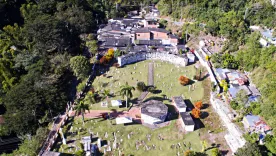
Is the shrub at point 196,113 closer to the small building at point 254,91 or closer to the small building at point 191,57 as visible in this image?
the small building at point 254,91

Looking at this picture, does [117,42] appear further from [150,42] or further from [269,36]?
[269,36]

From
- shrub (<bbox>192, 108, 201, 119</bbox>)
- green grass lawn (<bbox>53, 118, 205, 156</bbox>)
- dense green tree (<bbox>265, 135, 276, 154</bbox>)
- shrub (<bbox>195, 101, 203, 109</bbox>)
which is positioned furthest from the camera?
shrub (<bbox>195, 101, 203, 109</bbox>)

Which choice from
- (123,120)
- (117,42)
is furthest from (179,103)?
(117,42)

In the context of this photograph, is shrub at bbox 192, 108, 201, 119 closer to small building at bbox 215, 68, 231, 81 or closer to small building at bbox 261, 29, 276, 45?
small building at bbox 215, 68, 231, 81

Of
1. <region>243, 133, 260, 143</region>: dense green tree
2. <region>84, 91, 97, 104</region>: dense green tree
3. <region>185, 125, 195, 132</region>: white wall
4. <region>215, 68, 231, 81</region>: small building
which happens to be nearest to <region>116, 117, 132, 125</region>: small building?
<region>84, 91, 97, 104</region>: dense green tree

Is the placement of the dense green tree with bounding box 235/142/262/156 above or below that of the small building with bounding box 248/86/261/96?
below

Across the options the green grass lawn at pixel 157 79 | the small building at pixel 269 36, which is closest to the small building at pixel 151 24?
the green grass lawn at pixel 157 79
